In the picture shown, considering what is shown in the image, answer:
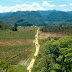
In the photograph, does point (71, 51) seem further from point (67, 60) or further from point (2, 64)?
point (2, 64)

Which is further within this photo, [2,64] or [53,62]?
[2,64]

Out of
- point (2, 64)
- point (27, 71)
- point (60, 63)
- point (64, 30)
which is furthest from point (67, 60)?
point (64, 30)

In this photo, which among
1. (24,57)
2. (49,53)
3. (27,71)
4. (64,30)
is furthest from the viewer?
(64,30)

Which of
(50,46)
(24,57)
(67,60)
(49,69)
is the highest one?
(50,46)

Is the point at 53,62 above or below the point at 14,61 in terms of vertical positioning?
above

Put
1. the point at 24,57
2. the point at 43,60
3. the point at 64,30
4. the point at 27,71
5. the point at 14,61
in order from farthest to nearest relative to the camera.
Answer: the point at 64,30 → the point at 24,57 → the point at 14,61 → the point at 27,71 → the point at 43,60

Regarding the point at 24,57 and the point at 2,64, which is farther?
the point at 24,57

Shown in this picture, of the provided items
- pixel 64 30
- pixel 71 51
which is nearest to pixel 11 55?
pixel 71 51

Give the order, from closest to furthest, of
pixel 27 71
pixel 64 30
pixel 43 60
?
pixel 43 60
pixel 27 71
pixel 64 30

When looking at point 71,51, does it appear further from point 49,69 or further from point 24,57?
point 24,57
